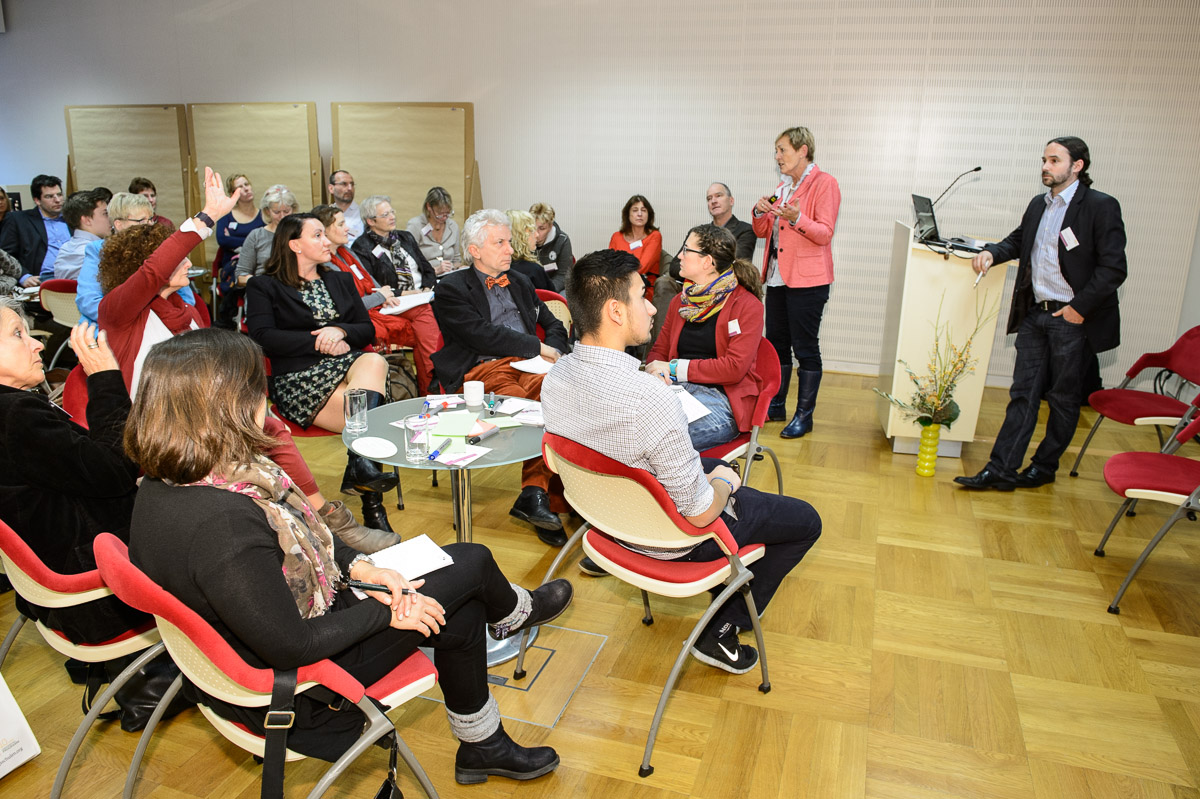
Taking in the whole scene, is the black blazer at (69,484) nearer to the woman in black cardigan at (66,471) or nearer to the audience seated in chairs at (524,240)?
the woman in black cardigan at (66,471)

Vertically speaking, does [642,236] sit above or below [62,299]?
above

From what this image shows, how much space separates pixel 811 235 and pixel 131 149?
7.26 metres

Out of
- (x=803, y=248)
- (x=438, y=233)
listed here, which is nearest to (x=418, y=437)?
(x=803, y=248)

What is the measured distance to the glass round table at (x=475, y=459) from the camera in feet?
8.45

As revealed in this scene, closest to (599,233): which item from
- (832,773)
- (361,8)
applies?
(361,8)

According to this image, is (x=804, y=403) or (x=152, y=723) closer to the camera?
(x=152, y=723)

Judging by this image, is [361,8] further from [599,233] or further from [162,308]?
[162,308]

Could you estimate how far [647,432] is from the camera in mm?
2078

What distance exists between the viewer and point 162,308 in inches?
131

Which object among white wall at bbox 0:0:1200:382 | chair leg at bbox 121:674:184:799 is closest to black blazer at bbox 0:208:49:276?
white wall at bbox 0:0:1200:382

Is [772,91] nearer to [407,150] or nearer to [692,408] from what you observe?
[407,150]

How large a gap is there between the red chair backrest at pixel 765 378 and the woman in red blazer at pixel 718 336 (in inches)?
1.4

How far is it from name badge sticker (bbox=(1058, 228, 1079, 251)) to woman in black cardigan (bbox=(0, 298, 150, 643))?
4061 millimetres

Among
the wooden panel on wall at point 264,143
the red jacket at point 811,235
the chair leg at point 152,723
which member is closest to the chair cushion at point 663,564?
the chair leg at point 152,723
